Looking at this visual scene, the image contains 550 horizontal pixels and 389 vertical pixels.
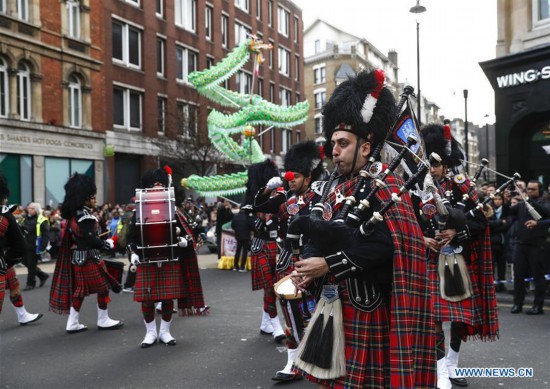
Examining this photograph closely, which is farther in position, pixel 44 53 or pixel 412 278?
pixel 44 53

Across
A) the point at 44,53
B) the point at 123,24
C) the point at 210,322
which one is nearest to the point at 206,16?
the point at 123,24

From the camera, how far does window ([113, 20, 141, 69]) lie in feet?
89.1

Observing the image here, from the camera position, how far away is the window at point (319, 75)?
59500 millimetres

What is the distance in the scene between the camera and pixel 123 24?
27484 mm

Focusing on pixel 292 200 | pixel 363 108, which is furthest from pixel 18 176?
pixel 363 108

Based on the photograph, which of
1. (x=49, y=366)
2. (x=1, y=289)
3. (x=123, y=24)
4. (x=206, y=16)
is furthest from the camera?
(x=206, y=16)

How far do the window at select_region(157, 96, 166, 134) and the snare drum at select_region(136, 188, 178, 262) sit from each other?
75.4ft

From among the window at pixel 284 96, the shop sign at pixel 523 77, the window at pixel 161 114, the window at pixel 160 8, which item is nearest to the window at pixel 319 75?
the window at pixel 284 96

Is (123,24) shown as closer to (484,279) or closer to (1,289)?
(1,289)

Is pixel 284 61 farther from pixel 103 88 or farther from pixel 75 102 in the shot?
pixel 75 102

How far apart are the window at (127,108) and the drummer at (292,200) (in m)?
22.8

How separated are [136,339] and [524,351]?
4.58 meters

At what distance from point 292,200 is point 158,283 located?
231 cm

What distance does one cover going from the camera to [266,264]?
21.9ft
